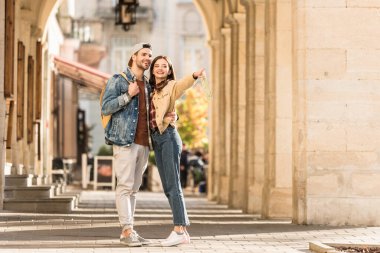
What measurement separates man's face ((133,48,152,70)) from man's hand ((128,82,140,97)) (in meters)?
0.22

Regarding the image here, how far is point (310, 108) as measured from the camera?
1706 centimetres

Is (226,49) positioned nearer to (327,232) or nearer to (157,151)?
(327,232)

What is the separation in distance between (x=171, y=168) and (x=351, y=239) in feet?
8.00

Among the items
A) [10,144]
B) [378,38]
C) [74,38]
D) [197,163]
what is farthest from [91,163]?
[378,38]

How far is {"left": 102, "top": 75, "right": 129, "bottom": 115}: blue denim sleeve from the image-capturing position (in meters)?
12.8

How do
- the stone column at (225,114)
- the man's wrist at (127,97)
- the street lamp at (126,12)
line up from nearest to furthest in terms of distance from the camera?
the man's wrist at (127,97), the stone column at (225,114), the street lamp at (126,12)

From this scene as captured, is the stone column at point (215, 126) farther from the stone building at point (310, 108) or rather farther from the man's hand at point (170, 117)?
the man's hand at point (170, 117)

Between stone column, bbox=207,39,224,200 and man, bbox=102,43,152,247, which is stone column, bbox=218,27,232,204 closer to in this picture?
stone column, bbox=207,39,224,200

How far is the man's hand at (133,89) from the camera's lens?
12.8 m

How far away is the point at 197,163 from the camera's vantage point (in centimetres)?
4484

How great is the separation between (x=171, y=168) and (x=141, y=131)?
0.47m

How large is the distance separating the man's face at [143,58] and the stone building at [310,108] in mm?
4577

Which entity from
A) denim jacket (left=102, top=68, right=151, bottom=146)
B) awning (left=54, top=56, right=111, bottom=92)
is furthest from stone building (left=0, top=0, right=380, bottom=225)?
awning (left=54, top=56, right=111, bottom=92)

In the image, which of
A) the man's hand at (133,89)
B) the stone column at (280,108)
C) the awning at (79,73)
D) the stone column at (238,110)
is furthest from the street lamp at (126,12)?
the man's hand at (133,89)
